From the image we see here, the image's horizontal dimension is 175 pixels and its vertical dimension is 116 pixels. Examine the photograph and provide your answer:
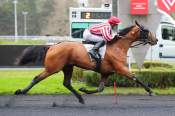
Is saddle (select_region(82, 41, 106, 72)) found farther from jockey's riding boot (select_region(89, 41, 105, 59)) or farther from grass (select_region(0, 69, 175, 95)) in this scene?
grass (select_region(0, 69, 175, 95))

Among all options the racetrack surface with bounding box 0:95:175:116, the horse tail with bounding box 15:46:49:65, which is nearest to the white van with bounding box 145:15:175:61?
the racetrack surface with bounding box 0:95:175:116

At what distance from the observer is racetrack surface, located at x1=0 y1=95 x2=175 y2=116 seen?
11.2 metres

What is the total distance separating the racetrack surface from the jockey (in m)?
1.41

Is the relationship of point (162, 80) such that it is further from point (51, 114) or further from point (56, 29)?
point (56, 29)

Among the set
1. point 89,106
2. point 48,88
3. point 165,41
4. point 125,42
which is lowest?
point 48,88

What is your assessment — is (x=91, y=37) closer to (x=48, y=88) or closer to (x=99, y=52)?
(x=99, y=52)

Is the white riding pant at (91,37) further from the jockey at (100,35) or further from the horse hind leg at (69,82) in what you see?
the horse hind leg at (69,82)

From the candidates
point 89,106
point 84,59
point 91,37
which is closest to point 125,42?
point 91,37

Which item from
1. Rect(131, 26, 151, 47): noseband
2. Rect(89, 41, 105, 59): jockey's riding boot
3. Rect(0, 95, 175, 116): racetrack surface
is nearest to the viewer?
Rect(0, 95, 175, 116): racetrack surface

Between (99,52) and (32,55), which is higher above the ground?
(99,52)

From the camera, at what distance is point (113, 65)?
13445 millimetres

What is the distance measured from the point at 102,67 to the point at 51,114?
2895 mm

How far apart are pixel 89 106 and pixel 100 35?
6.46ft

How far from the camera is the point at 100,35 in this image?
13578mm
